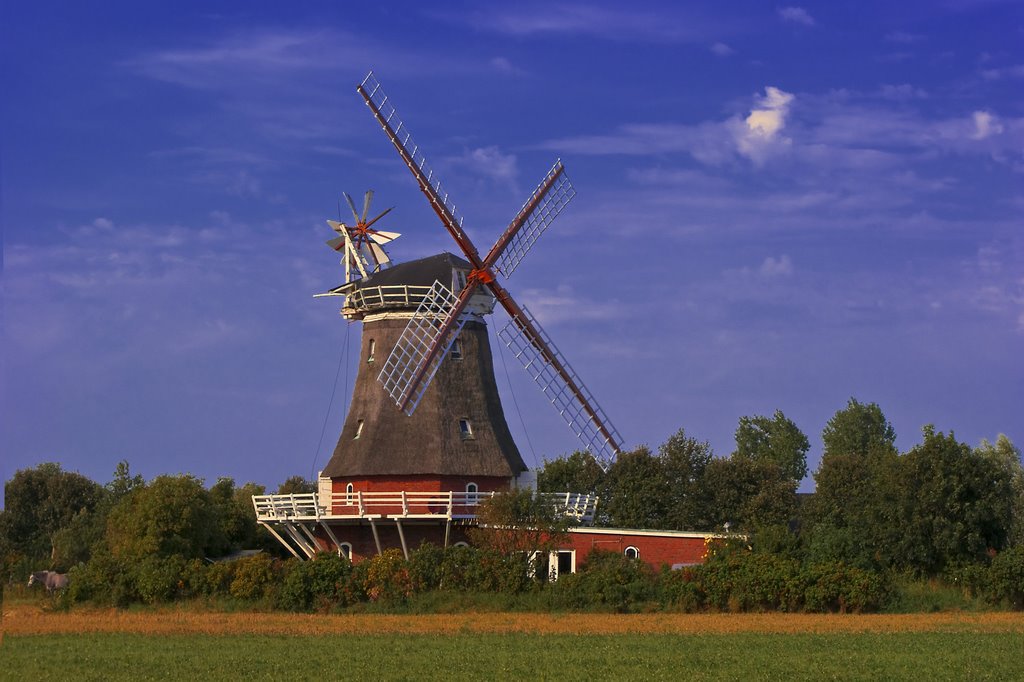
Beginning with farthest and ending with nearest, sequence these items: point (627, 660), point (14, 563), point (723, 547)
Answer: point (14, 563) → point (723, 547) → point (627, 660)

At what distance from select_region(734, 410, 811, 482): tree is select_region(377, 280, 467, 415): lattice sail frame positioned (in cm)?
4296

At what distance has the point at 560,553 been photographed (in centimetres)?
4012

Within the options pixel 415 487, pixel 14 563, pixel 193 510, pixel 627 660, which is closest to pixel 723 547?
pixel 415 487

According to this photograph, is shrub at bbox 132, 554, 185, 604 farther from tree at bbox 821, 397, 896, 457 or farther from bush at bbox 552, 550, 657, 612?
tree at bbox 821, 397, 896, 457

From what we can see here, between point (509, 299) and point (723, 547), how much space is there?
1150cm

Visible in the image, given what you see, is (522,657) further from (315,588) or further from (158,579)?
(158,579)

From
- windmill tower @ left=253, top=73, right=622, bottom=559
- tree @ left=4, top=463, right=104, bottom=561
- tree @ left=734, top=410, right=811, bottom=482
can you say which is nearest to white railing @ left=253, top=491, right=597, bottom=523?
windmill tower @ left=253, top=73, right=622, bottom=559

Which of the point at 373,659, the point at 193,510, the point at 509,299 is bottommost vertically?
the point at 373,659

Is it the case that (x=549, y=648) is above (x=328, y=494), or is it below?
below

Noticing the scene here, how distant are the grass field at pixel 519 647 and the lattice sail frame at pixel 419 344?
9815mm

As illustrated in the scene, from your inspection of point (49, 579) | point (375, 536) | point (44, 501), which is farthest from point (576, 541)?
point (44, 501)

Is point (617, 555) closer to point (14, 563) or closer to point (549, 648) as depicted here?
point (549, 648)

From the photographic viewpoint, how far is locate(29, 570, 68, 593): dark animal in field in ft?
138

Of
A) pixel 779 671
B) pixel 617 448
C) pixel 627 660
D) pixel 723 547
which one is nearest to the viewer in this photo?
pixel 779 671
